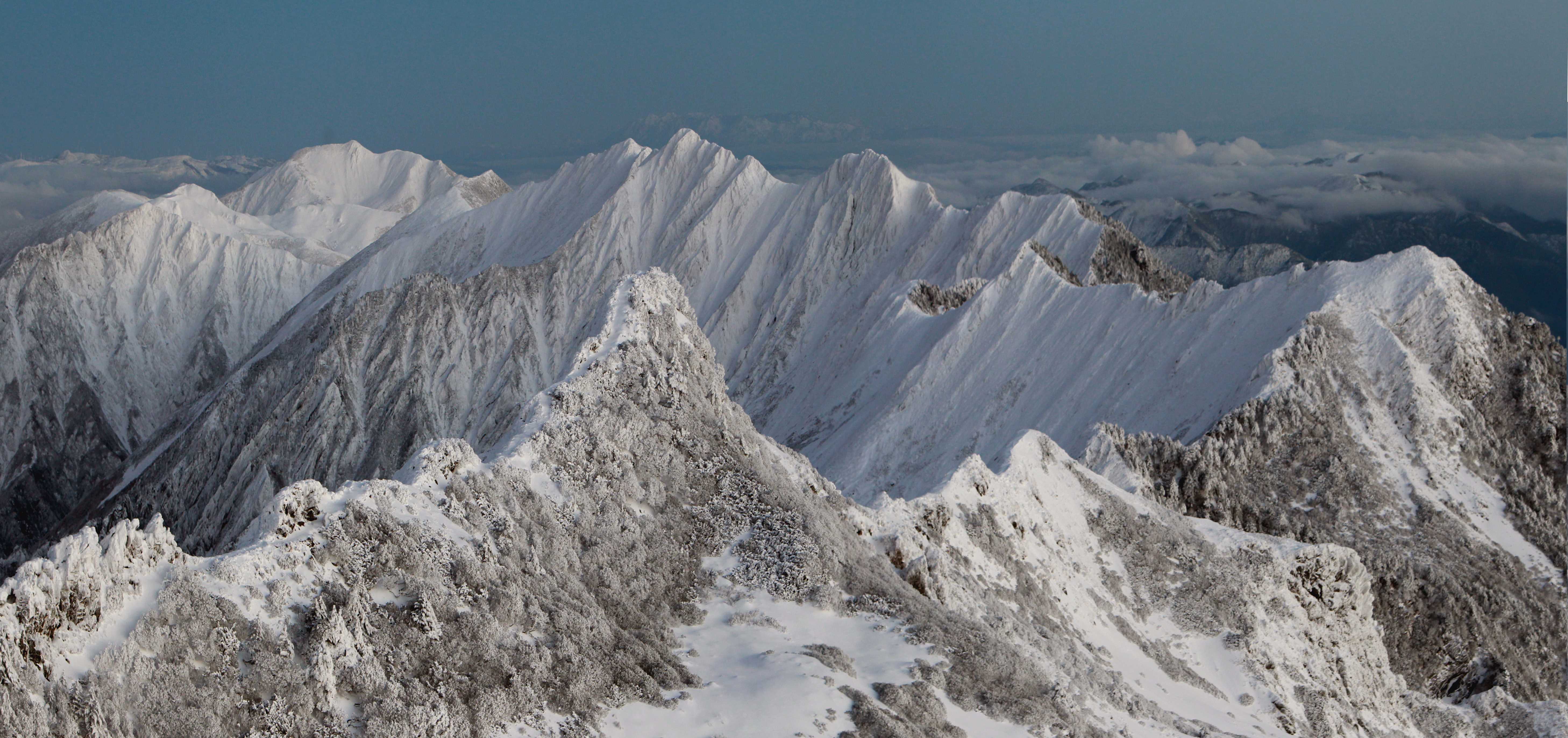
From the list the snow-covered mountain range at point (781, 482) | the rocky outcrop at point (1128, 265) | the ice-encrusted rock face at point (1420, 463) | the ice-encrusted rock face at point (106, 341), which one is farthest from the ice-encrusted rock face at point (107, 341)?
the ice-encrusted rock face at point (1420, 463)

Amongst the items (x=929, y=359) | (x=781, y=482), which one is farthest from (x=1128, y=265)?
(x=781, y=482)

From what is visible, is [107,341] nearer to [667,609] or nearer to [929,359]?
[929,359]

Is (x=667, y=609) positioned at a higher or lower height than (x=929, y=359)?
lower

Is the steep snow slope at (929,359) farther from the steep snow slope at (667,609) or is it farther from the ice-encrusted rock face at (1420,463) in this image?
the steep snow slope at (667,609)

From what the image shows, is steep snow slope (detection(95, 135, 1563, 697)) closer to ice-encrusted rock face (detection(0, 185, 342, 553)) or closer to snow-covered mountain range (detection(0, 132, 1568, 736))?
snow-covered mountain range (detection(0, 132, 1568, 736))

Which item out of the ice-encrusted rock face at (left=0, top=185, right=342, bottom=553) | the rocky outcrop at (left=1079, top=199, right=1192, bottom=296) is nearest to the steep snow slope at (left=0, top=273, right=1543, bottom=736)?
the rocky outcrop at (left=1079, top=199, right=1192, bottom=296)

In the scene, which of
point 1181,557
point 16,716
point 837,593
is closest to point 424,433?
point 1181,557
